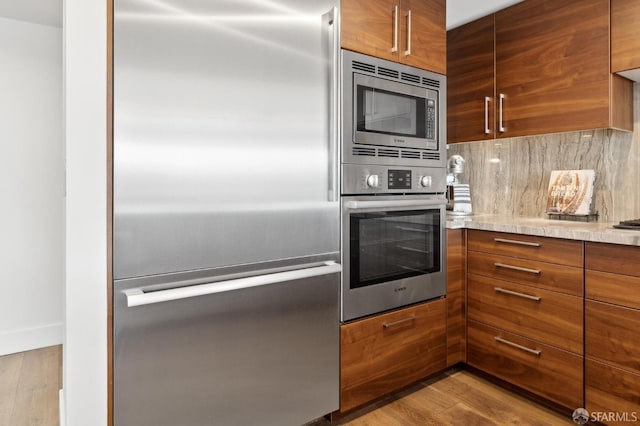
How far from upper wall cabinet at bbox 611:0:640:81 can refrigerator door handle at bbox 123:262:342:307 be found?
171 centimetres

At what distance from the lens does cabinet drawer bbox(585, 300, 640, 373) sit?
5.41ft

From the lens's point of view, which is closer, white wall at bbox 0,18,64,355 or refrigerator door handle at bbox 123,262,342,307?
refrigerator door handle at bbox 123,262,342,307

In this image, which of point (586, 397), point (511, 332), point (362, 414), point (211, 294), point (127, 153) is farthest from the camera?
point (511, 332)

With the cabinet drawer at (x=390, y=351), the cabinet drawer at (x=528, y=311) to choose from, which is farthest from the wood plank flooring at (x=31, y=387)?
the cabinet drawer at (x=528, y=311)

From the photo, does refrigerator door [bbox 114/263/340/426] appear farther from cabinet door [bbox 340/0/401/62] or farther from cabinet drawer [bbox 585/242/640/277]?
cabinet drawer [bbox 585/242/640/277]

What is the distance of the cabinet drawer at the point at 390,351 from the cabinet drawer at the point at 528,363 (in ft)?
0.66

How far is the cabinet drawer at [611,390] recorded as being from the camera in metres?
1.66

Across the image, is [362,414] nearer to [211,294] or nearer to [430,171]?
[211,294]

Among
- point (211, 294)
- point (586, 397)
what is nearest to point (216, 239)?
point (211, 294)

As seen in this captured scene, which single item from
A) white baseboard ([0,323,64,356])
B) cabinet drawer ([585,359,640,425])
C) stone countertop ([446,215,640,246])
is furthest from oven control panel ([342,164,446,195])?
white baseboard ([0,323,64,356])

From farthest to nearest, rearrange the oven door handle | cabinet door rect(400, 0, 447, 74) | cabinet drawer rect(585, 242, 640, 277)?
cabinet door rect(400, 0, 447, 74) < the oven door handle < cabinet drawer rect(585, 242, 640, 277)

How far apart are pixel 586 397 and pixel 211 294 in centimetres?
173

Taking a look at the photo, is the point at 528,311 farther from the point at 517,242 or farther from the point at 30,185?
the point at 30,185

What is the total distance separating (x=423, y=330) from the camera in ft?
7.03
